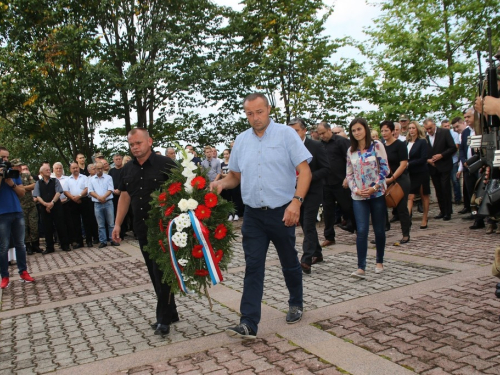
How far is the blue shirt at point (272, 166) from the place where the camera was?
4.88 metres

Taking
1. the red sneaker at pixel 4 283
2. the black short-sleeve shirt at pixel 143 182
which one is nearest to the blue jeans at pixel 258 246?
the black short-sleeve shirt at pixel 143 182

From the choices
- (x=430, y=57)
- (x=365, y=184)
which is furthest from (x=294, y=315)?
(x=430, y=57)

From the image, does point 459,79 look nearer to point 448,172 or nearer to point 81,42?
point 448,172

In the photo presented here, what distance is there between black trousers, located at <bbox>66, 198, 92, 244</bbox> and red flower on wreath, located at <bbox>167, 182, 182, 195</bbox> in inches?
366

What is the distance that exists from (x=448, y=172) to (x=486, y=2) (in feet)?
40.9

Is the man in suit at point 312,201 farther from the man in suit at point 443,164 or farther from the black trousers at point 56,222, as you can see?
the black trousers at point 56,222

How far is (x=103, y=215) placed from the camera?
44.4 feet

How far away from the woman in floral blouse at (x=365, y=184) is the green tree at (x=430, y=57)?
49.4 ft

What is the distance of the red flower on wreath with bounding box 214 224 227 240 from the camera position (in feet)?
16.8

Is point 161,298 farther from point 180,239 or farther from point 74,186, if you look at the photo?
point 74,186

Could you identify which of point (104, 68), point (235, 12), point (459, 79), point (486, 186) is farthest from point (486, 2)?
point (486, 186)

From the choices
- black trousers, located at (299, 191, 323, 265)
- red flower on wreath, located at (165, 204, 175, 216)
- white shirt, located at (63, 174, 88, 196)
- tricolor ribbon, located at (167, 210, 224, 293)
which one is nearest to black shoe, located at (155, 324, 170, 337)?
tricolor ribbon, located at (167, 210, 224, 293)

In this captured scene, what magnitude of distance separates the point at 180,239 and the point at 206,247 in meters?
0.27

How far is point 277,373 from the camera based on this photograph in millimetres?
3914
